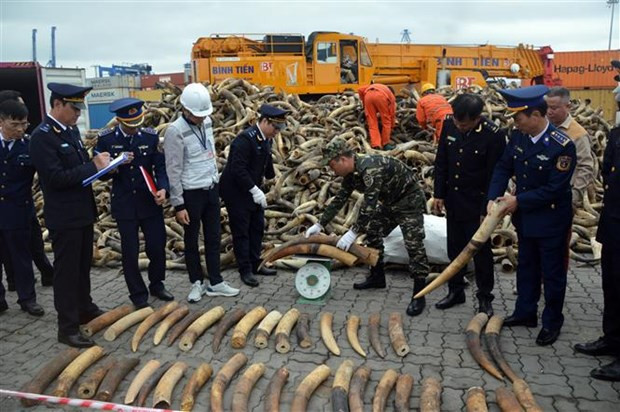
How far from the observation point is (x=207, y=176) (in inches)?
218

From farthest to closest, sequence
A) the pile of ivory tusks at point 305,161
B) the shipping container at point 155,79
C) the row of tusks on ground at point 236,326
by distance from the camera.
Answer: the shipping container at point 155,79 < the pile of ivory tusks at point 305,161 < the row of tusks on ground at point 236,326

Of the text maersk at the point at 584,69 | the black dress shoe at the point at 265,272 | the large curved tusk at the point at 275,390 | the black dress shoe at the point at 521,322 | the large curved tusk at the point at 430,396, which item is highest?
the text maersk at the point at 584,69

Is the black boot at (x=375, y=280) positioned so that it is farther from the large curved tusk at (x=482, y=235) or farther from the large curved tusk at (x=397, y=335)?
the large curved tusk at (x=482, y=235)

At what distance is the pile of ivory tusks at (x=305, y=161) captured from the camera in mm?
7113

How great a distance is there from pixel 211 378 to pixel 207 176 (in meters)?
2.21

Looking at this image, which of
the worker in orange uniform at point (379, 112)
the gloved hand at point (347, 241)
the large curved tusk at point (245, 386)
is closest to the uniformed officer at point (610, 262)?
the gloved hand at point (347, 241)

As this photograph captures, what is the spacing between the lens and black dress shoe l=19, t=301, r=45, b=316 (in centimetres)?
540

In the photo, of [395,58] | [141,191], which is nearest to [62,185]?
[141,191]

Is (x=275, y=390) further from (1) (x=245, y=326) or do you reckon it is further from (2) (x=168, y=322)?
(2) (x=168, y=322)

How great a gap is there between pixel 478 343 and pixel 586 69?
28610mm

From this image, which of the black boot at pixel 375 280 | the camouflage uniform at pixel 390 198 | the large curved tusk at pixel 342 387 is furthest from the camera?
the black boot at pixel 375 280

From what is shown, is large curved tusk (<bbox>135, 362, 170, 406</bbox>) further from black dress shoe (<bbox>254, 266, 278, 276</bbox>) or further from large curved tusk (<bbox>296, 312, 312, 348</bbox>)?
black dress shoe (<bbox>254, 266, 278, 276</bbox>)

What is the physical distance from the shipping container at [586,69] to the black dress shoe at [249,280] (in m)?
26.1

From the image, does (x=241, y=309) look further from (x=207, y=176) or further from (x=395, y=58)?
(x=395, y=58)
